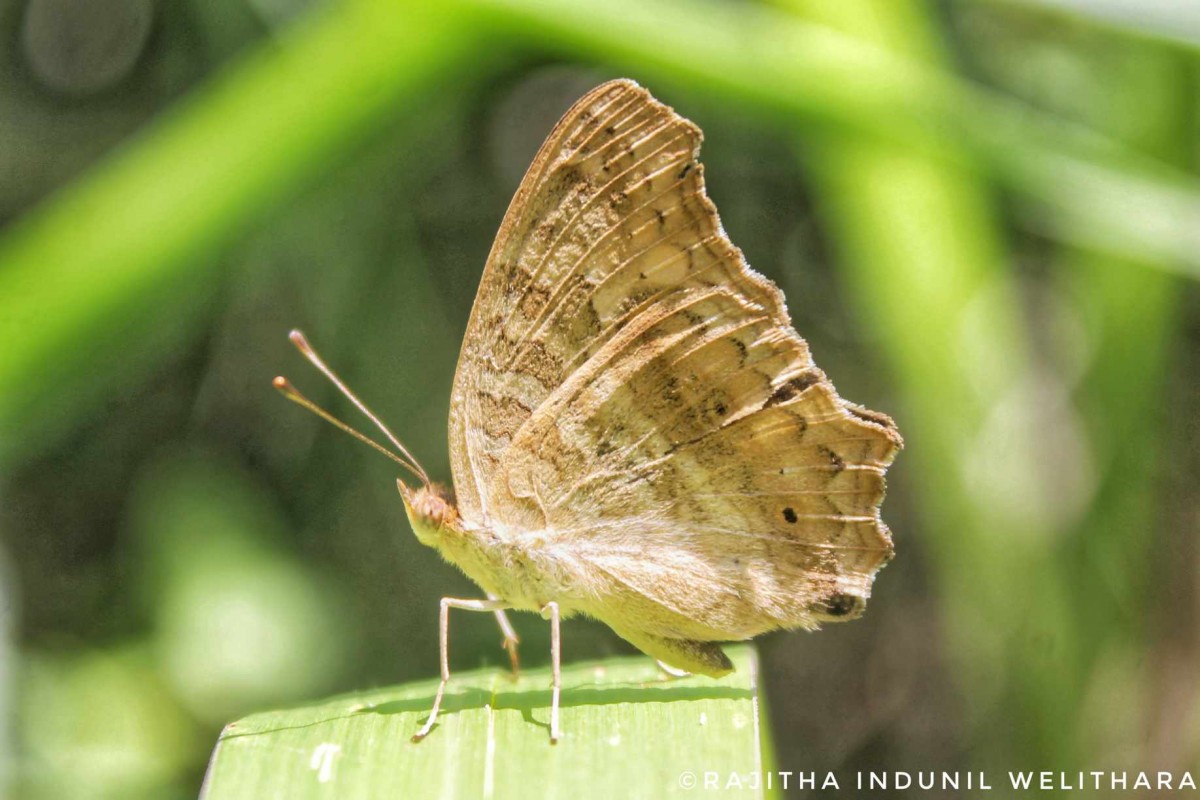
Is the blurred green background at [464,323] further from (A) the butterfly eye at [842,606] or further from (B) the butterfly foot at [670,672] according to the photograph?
(B) the butterfly foot at [670,672]

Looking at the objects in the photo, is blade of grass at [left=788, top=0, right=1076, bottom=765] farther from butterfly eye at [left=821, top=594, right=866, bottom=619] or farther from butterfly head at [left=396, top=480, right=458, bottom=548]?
butterfly head at [left=396, top=480, right=458, bottom=548]

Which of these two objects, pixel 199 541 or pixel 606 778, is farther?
pixel 199 541

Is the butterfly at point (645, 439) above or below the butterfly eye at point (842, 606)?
above

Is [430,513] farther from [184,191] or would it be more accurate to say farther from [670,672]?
[184,191]

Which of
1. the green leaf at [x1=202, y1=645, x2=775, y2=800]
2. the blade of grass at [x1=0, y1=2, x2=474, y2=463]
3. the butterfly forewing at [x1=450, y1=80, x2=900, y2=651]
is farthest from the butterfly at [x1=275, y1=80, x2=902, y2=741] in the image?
the blade of grass at [x1=0, y1=2, x2=474, y2=463]

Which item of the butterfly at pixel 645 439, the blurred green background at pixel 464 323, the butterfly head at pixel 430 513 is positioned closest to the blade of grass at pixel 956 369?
the blurred green background at pixel 464 323

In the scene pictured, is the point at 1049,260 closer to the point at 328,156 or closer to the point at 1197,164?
the point at 1197,164

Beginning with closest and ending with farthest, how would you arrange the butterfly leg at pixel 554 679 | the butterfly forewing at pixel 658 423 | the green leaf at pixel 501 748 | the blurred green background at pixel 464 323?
the green leaf at pixel 501 748 < the butterfly leg at pixel 554 679 < the butterfly forewing at pixel 658 423 < the blurred green background at pixel 464 323

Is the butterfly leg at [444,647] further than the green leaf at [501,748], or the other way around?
the butterfly leg at [444,647]

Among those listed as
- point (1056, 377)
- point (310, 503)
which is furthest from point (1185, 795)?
point (310, 503)
